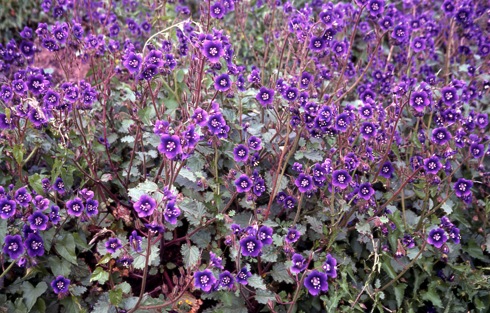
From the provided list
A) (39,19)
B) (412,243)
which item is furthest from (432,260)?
(39,19)

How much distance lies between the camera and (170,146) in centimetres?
248

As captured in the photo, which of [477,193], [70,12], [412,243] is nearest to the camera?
[412,243]

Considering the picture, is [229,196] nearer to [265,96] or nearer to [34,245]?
[265,96]

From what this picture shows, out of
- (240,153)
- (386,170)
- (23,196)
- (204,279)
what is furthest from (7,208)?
(386,170)

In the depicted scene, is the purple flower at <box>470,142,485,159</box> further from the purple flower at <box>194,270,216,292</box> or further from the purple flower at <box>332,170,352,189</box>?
the purple flower at <box>194,270,216,292</box>

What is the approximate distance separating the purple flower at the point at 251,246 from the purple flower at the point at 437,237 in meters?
1.05

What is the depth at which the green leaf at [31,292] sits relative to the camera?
2887 mm

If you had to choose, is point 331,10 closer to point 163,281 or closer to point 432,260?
point 432,260

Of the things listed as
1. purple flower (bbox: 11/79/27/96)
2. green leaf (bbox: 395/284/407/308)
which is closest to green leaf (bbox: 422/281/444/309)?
green leaf (bbox: 395/284/407/308)

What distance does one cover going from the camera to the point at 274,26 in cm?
518

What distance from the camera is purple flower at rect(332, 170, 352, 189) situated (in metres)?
2.99

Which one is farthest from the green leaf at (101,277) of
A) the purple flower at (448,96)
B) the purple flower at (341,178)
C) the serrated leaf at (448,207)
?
the purple flower at (448,96)

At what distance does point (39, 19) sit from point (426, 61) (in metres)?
4.90

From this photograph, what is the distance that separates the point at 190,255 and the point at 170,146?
0.79 metres
